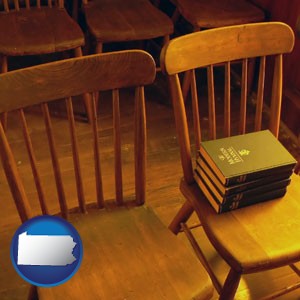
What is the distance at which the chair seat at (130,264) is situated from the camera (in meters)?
1.12

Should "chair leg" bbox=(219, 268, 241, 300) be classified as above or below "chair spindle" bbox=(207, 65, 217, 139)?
below

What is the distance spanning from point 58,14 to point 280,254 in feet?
5.36

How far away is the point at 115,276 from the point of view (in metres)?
1.16

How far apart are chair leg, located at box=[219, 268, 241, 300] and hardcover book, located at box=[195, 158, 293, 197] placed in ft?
0.74

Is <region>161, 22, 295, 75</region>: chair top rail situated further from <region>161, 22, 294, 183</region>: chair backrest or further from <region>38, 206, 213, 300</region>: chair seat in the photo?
<region>38, 206, 213, 300</region>: chair seat

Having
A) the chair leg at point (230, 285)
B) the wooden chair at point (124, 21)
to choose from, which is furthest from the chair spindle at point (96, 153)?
the wooden chair at point (124, 21)

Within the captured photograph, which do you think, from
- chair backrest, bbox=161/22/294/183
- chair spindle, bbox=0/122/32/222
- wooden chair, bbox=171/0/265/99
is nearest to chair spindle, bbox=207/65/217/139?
chair backrest, bbox=161/22/294/183

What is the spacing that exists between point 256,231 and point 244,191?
12cm

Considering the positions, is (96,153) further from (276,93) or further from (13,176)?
(276,93)

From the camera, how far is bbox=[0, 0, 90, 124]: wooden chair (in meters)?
1.97

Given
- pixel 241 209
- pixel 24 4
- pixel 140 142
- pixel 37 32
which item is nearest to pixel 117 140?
pixel 140 142

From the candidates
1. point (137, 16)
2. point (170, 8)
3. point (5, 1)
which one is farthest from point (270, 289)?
point (170, 8)

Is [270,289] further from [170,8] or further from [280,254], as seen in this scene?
[170,8]

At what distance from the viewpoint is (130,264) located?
3.91ft
